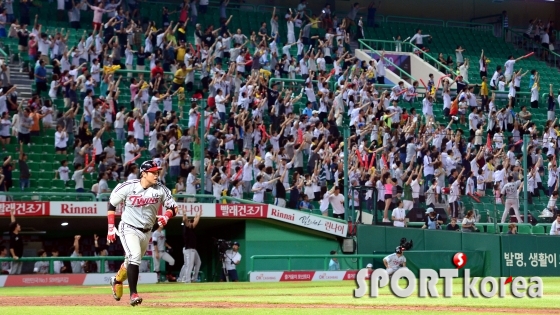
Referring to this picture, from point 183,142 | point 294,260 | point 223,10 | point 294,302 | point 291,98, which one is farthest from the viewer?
point 223,10

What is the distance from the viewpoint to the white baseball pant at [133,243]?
13.3 metres

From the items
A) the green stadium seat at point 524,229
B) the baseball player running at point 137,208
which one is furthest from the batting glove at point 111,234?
the green stadium seat at point 524,229

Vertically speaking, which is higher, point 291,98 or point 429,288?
point 291,98

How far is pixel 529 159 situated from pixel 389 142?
164 inches

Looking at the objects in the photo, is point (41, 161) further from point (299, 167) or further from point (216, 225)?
point (299, 167)

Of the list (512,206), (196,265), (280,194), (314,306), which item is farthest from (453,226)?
(314,306)

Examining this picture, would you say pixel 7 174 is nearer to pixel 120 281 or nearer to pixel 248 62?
pixel 248 62

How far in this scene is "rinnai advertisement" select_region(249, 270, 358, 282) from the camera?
2652cm

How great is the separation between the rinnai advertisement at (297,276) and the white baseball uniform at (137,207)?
13.1 metres

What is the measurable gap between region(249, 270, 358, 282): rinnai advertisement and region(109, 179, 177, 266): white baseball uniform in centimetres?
1310

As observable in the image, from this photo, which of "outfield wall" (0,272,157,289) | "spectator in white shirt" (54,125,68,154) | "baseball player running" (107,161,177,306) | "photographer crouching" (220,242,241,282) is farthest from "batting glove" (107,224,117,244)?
"spectator in white shirt" (54,125,68,154)

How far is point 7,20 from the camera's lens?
116 ft

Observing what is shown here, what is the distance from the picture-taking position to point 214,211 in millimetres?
27469

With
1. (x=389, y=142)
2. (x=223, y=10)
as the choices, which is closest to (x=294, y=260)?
(x=389, y=142)
